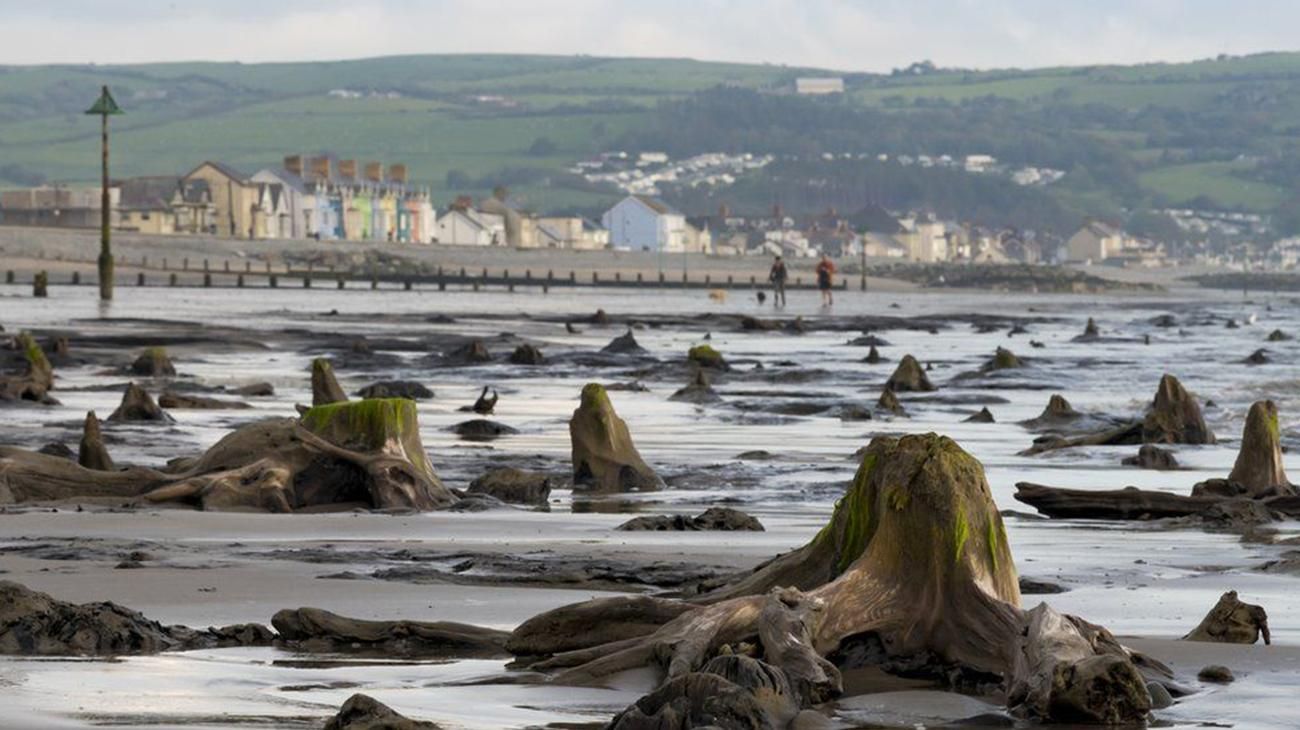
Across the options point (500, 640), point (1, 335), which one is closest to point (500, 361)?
point (1, 335)

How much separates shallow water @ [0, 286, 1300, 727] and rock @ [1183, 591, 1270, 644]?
253 mm

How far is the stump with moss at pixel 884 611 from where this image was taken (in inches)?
311

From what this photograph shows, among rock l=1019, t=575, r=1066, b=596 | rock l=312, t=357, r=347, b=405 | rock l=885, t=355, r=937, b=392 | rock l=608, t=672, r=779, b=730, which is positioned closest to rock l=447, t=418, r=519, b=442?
rock l=312, t=357, r=347, b=405

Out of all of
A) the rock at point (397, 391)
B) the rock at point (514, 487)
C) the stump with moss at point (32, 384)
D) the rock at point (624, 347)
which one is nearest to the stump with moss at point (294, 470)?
the rock at point (514, 487)

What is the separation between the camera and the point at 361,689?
8.17m

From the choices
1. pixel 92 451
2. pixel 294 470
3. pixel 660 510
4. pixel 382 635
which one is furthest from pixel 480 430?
pixel 382 635

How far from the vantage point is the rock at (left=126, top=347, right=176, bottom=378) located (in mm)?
30281

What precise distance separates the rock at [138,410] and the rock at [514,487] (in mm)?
6634

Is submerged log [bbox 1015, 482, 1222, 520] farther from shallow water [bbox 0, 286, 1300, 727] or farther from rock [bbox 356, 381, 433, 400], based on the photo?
rock [bbox 356, 381, 433, 400]

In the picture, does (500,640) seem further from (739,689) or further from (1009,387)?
(1009,387)

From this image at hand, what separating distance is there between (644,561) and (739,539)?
145 cm

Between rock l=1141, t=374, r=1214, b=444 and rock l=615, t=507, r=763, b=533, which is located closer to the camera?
rock l=615, t=507, r=763, b=533

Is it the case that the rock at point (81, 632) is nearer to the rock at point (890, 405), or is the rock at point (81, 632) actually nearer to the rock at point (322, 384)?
the rock at point (322, 384)

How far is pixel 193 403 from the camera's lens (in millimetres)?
24250
